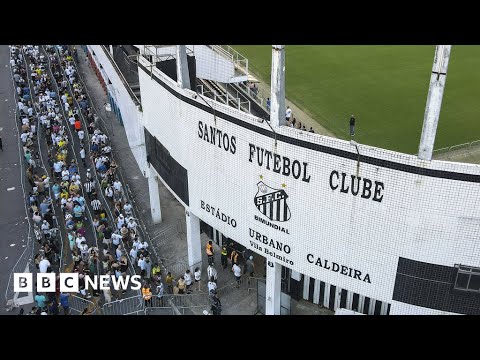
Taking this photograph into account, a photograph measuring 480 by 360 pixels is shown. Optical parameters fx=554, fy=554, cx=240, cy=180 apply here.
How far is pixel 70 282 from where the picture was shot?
17922 millimetres

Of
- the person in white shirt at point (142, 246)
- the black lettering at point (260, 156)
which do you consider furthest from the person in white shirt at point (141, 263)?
the black lettering at point (260, 156)

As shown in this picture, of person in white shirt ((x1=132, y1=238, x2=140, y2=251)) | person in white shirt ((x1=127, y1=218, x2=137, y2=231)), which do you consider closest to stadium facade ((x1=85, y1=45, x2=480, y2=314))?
person in white shirt ((x1=132, y1=238, x2=140, y2=251))

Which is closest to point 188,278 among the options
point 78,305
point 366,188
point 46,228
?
point 78,305

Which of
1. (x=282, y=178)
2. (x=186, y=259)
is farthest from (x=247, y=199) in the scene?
(x=186, y=259)

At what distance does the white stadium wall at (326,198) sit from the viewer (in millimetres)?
12383

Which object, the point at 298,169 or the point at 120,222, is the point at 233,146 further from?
the point at 120,222

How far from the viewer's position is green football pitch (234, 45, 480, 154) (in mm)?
28469

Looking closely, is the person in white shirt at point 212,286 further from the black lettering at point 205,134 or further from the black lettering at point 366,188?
the black lettering at point 366,188

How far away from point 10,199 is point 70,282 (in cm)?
792

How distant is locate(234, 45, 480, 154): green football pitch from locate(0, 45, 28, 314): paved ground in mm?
15303

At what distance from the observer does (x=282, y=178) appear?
567 inches

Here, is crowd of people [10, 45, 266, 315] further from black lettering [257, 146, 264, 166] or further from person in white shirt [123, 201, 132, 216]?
black lettering [257, 146, 264, 166]

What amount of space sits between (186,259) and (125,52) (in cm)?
1143

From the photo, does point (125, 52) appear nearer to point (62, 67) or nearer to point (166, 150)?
point (166, 150)
